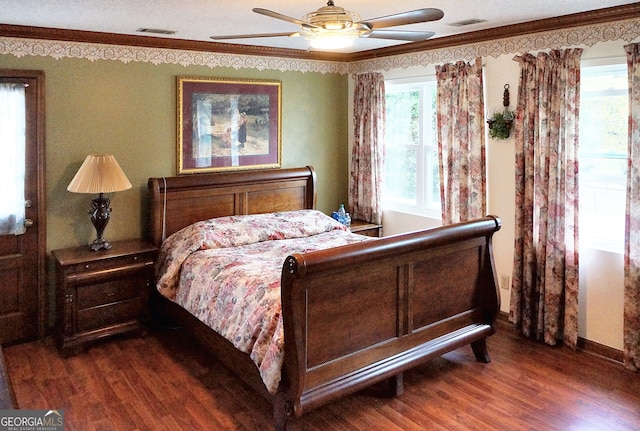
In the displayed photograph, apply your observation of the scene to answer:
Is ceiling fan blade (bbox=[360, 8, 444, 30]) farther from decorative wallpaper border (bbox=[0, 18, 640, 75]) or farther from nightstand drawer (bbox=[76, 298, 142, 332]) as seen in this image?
nightstand drawer (bbox=[76, 298, 142, 332])

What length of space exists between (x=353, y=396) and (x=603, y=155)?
2.42 m

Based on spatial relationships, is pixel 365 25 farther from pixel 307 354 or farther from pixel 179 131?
pixel 179 131

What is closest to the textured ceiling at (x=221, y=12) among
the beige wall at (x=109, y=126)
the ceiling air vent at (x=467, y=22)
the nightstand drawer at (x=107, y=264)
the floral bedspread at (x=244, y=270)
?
the ceiling air vent at (x=467, y=22)

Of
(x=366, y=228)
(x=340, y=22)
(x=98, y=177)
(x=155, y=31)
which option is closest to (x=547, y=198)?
(x=366, y=228)

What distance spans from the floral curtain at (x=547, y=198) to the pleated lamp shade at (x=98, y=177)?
303 centimetres

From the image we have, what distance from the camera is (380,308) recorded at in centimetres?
323

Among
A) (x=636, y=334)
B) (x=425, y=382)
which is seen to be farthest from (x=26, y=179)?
(x=636, y=334)

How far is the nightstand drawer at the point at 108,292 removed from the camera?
4.05m

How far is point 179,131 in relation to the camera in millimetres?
4770

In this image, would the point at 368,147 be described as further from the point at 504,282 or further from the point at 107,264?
the point at 107,264

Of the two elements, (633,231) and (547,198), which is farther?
(547,198)

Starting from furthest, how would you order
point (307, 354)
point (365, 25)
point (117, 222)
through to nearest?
1. point (117, 222)
2. point (307, 354)
3. point (365, 25)

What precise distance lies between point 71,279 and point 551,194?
348 cm

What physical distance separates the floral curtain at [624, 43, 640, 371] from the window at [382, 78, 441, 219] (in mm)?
1792
